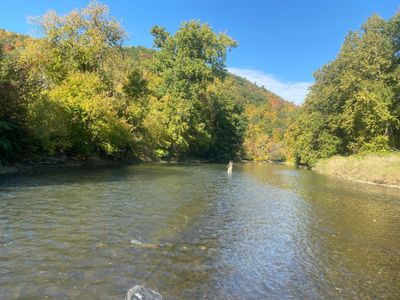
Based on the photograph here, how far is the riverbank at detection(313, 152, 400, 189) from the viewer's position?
33.4 metres

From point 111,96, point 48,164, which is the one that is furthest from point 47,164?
point 111,96

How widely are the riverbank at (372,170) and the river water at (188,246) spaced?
1393cm

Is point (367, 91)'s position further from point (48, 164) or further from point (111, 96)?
point (48, 164)

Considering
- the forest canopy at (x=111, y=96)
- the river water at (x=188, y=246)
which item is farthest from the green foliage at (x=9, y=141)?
the river water at (x=188, y=246)

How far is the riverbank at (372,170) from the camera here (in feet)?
109

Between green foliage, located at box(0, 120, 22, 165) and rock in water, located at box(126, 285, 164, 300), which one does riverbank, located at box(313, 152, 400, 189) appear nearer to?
green foliage, located at box(0, 120, 22, 165)

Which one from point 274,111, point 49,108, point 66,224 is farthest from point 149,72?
point 274,111

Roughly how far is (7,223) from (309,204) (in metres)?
14.9

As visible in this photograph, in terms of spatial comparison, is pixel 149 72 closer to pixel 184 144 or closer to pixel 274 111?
pixel 184 144

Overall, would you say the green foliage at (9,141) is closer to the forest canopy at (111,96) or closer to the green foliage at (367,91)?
the forest canopy at (111,96)

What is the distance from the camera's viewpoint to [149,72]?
72.7 m

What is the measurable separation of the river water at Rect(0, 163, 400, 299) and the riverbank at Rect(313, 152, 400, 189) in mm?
13929

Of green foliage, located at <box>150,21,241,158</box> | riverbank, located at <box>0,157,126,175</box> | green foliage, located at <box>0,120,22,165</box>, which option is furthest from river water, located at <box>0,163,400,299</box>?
green foliage, located at <box>150,21,241,158</box>

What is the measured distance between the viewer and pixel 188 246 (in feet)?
37.7
